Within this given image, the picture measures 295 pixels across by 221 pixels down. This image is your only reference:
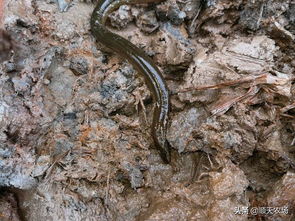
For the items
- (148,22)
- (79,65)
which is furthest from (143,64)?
(79,65)

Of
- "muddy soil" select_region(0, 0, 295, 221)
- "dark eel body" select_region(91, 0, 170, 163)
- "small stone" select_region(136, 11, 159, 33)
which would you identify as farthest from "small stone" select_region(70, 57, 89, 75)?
"small stone" select_region(136, 11, 159, 33)

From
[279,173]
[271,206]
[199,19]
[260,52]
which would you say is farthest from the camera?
[199,19]

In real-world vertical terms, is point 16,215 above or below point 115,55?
below

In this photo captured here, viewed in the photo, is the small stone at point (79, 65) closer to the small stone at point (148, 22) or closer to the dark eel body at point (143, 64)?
the dark eel body at point (143, 64)

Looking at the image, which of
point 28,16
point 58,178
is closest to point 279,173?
point 58,178

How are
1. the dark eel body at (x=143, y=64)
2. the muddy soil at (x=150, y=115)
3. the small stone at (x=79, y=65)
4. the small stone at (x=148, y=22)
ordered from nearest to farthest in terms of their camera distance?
the muddy soil at (x=150, y=115) → the dark eel body at (x=143, y=64) → the small stone at (x=79, y=65) → the small stone at (x=148, y=22)

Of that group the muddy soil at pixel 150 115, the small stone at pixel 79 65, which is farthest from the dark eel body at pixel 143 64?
the small stone at pixel 79 65

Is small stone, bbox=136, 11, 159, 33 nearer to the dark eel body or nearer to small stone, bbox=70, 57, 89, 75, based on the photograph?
the dark eel body

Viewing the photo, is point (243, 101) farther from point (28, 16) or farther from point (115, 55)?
point (28, 16)
